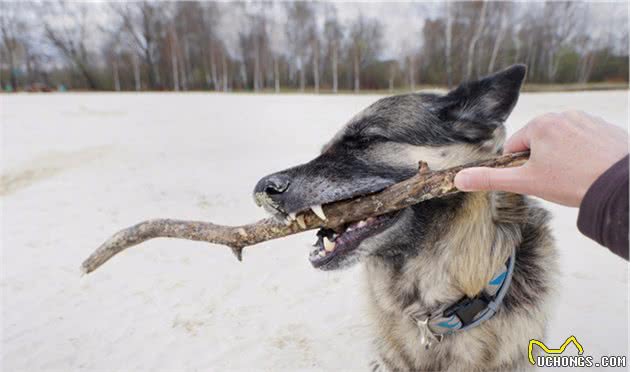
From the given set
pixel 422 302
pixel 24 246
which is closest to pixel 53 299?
pixel 24 246

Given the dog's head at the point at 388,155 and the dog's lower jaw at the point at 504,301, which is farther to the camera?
the dog's lower jaw at the point at 504,301

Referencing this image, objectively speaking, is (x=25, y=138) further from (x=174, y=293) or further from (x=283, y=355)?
(x=283, y=355)

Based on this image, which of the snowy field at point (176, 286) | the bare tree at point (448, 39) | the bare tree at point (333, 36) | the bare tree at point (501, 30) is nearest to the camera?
the snowy field at point (176, 286)

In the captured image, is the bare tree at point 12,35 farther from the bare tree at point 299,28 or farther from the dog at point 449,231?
the dog at point 449,231

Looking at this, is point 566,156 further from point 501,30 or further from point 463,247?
point 501,30

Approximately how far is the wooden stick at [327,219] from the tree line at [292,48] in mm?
21497

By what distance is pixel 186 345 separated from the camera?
3068 millimetres

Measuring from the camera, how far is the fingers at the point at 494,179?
105 centimetres

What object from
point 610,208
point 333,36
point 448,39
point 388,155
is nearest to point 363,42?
point 333,36

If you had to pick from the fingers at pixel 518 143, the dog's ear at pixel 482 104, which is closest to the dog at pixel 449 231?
the dog's ear at pixel 482 104

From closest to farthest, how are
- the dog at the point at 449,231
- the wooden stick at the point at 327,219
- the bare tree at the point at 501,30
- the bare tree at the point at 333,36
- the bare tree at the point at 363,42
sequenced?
1. the wooden stick at the point at 327,219
2. the dog at the point at 449,231
3. the bare tree at the point at 501,30
4. the bare tree at the point at 363,42
5. the bare tree at the point at 333,36

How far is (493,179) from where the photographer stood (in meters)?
1.13

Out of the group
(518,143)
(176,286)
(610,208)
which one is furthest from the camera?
(176,286)

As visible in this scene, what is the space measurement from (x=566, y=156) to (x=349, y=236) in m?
1.02
